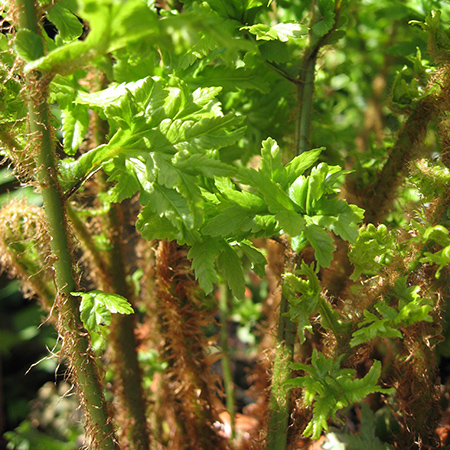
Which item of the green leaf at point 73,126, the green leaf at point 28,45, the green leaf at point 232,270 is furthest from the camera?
the green leaf at point 73,126

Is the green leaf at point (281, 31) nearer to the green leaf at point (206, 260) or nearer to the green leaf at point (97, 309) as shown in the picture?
the green leaf at point (206, 260)

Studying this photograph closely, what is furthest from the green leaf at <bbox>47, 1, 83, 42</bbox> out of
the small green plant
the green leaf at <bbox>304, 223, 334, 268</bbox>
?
the green leaf at <bbox>304, 223, 334, 268</bbox>

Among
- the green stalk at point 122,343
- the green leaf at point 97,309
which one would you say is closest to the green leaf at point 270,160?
the green leaf at point 97,309

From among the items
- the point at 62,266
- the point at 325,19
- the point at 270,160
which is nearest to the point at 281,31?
the point at 325,19

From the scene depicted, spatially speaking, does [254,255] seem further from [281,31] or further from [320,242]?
[281,31]

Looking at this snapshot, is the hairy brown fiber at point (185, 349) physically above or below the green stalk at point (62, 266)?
below

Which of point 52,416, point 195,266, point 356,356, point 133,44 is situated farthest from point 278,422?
point 52,416

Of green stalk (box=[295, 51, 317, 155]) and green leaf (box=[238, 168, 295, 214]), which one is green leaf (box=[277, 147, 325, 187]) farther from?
green stalk (box=[295, 51, 317, 155])
